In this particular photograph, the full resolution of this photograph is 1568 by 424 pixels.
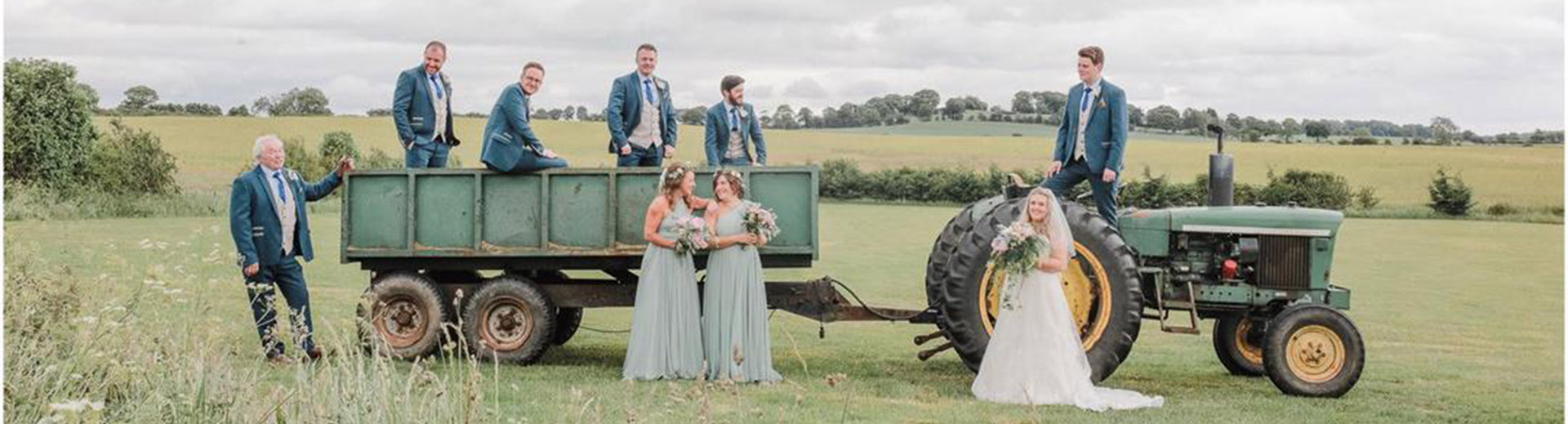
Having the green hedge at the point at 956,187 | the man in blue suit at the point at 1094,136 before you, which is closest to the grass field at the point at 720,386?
the man in blue suit at the point at 1094,136

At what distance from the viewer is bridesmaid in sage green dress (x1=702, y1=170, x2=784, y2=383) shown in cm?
1105

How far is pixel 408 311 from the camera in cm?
1194

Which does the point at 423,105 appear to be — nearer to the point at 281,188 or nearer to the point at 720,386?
the point at 281,188

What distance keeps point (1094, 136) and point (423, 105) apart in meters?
4.70

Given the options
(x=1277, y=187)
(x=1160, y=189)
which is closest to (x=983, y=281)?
(x=1160, y=189)

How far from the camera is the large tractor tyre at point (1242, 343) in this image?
12000mm

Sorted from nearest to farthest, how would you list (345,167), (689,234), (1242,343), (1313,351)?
(1313,351), (689,234), (345,167), (1242,343)

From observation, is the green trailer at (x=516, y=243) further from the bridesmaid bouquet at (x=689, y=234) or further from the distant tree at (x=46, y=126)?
the distant tree at (x=46, y=126)

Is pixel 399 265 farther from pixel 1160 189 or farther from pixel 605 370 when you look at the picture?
pixel 1160 189

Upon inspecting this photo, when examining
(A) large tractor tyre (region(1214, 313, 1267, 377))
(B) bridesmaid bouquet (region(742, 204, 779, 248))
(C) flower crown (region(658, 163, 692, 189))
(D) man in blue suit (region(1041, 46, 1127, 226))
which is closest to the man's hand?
(C) flower crown (region(658, 163, 692, 189))

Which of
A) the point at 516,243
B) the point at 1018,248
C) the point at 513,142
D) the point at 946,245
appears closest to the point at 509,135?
the point at 513,142

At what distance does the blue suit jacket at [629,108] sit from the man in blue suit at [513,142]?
0.80 meters

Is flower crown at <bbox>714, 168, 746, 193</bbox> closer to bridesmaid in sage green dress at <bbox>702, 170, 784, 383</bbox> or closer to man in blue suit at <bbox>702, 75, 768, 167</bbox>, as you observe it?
bridesmaid in sage green dress at <bbox>702, 170, 784, 383</bbox>

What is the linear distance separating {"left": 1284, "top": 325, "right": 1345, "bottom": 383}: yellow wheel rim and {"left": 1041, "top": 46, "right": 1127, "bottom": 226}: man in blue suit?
4.68ft
